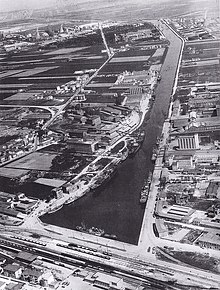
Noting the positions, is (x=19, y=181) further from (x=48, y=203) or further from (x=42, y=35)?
(x=42, y=35)

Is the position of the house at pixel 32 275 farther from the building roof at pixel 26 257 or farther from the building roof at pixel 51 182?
the building roof at pixel 51 182

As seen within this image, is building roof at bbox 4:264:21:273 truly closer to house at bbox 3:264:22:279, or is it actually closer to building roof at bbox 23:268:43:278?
house at bbox 3:264:22:279

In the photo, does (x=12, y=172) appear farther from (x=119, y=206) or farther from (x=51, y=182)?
(x=119, y=206)

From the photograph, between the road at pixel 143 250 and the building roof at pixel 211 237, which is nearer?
the road at pixel 143 250

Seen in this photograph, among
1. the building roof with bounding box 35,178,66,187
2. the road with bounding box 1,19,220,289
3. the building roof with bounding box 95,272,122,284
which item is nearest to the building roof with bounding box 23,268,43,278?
the road with bounding box 1,19,220,289

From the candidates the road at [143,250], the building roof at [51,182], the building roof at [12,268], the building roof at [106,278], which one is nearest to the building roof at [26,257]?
the building roof at [12,268]

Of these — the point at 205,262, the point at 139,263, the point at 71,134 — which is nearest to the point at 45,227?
the point at 139,263

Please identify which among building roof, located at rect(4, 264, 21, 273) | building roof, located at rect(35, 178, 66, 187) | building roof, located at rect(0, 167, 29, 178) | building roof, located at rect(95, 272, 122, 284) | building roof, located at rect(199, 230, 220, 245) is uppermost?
building roof, located at rect(199, 230, 220, 245)

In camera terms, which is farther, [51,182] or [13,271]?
[51,182]

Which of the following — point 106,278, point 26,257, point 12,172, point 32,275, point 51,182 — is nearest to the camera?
point 106,278

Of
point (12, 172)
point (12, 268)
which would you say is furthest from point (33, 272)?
point (12, 172)

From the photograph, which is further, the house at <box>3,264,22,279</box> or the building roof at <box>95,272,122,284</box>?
the house at <box>3,264,22,279</box>
